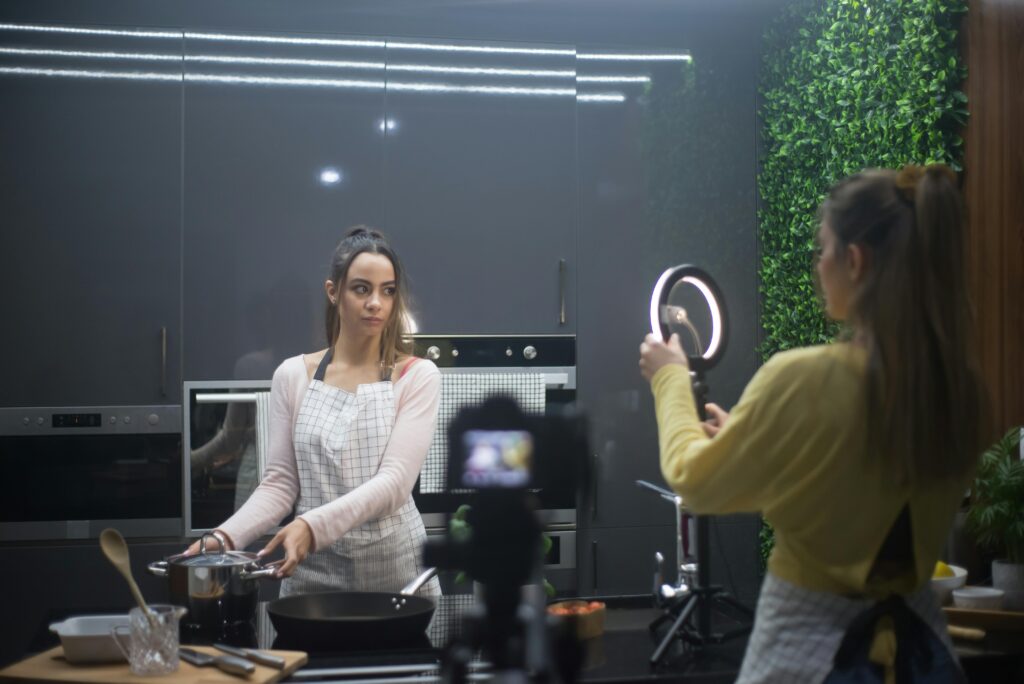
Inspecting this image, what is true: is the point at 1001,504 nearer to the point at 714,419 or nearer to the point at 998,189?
the point at 714,419

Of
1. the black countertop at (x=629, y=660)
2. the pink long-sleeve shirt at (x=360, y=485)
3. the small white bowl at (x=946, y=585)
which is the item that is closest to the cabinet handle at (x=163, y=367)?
the pink long-sleeve shirt at (x=360, y=485)

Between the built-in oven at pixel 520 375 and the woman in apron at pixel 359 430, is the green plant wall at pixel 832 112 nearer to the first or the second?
the built-in oven at pixel 520 375

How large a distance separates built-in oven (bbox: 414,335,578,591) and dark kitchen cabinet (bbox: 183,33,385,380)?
417 millimetres

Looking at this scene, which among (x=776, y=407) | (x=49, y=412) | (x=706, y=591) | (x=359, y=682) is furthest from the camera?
(x=49, y=412)

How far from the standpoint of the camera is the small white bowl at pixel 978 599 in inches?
74.4

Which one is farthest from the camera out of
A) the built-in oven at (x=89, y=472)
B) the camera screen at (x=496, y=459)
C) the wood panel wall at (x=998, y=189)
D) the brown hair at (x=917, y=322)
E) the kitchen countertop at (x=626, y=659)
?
the built-in oven at (x=89, y=472)

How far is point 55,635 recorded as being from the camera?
5.94 feet

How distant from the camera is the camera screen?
30.8 inches

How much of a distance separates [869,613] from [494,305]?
220 centimetres

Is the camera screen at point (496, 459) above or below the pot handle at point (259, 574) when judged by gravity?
above

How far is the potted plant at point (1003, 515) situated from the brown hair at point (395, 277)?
1.22 metres

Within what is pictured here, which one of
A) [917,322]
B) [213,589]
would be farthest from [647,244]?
[917,322]

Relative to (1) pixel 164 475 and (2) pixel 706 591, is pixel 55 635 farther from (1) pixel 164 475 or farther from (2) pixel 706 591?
(1) pixel 164 475

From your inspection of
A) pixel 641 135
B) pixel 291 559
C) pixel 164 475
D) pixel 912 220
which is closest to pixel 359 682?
pixel 291 559
